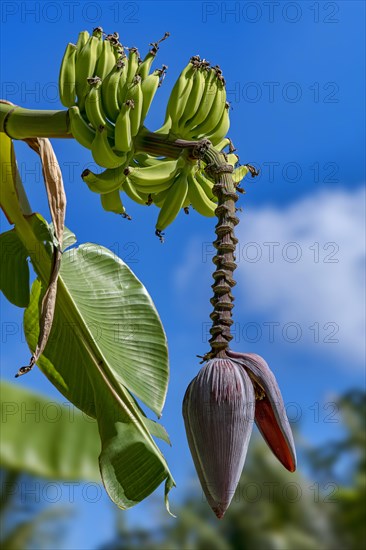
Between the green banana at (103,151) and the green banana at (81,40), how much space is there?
229 millimetres

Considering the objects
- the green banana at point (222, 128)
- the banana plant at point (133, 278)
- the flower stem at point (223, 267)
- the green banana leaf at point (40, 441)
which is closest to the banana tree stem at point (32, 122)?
the banana plant at point (133, 278)

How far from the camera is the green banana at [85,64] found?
123cm

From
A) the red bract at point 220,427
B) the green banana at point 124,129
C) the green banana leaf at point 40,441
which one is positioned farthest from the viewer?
the green banana leaf at point 40,441

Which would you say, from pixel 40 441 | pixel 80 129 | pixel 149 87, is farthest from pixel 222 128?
pixel 40 441

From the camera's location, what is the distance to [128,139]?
3.64ft

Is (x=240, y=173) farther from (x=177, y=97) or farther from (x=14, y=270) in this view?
(x=14, y=270)

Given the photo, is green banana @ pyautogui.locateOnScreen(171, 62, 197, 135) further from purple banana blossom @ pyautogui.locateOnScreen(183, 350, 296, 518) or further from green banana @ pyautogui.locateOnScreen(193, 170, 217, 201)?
purple banana blossom @ pyautogui.locateOnScreen(183, 350, 296, 518)

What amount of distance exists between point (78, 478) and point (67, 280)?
1435mm

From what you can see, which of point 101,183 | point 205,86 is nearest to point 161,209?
point 101,183

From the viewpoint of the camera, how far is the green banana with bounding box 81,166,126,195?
3.79 feet

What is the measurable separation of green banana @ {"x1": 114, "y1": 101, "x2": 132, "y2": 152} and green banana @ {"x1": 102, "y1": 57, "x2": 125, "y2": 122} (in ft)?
0.22

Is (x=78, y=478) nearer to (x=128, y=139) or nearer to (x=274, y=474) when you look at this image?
(x=128, y=139)

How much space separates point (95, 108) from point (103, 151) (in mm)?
73

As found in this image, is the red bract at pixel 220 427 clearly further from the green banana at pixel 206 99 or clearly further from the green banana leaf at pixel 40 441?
the green banana leaf at pixel 40 441
